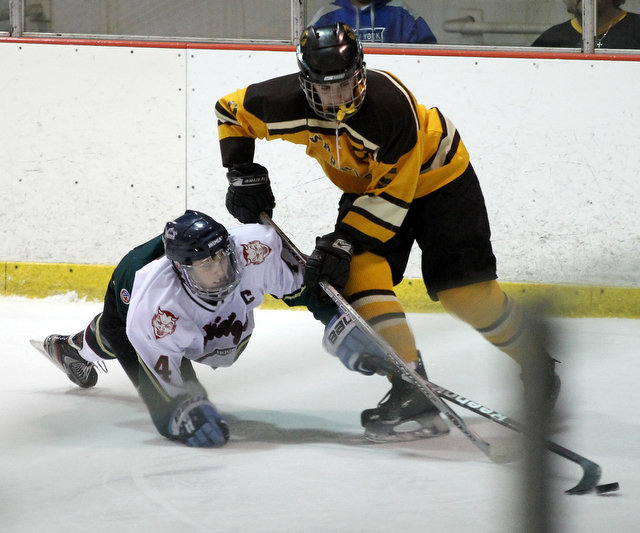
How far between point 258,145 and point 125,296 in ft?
5.48

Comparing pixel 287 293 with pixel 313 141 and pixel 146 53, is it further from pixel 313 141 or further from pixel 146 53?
pixel 146 53

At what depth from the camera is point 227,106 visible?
8.02 feet

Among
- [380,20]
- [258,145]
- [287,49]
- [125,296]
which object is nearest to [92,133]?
[258,145]

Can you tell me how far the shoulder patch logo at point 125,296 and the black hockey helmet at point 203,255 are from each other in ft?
0.86

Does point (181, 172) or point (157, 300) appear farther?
point (181, 172)

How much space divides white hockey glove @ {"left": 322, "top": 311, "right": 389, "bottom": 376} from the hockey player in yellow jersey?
0.03 meters

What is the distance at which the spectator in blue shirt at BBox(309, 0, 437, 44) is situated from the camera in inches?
153

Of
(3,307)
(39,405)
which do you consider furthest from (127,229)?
(39,405)

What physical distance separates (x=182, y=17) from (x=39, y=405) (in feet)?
6.86

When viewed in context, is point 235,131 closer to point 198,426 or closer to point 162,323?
point 162,323

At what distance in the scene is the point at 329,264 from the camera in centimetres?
216

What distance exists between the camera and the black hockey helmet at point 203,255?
78.2 inches

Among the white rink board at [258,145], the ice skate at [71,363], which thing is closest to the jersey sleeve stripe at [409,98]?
the ice skate at [71,363]

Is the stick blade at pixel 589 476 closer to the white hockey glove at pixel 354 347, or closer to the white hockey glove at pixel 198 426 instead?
the white hockey glove at pixel 354 347
